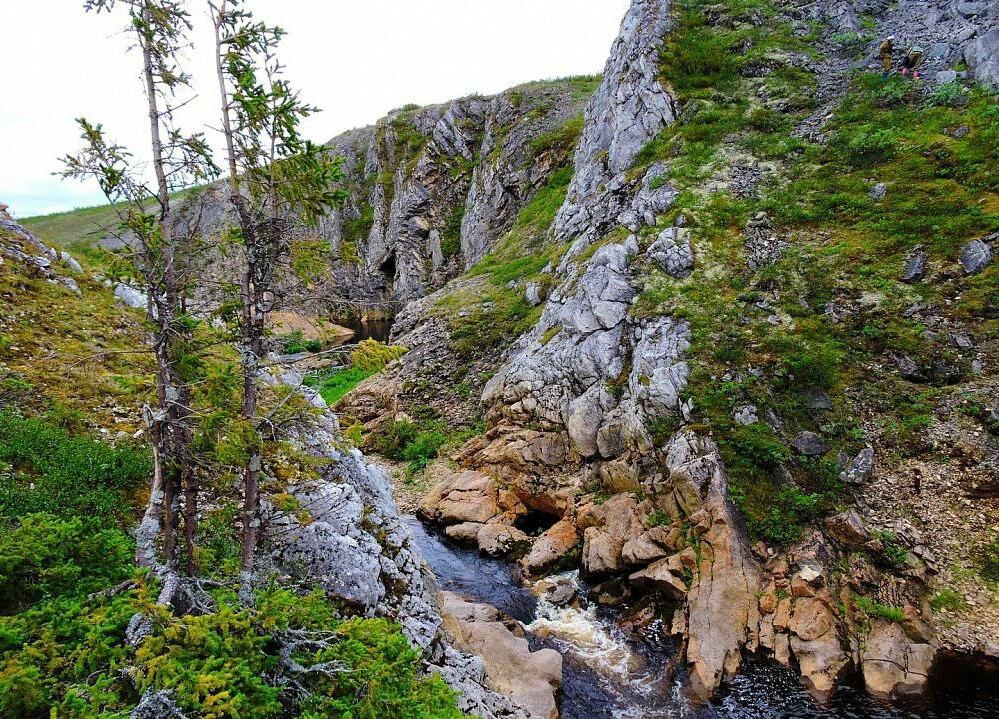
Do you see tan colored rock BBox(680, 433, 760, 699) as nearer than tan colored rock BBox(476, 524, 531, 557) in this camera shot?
Yes

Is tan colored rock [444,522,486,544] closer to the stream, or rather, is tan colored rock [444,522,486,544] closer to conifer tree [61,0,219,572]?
the stream

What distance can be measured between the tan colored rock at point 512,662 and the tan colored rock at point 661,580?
10.4 feet

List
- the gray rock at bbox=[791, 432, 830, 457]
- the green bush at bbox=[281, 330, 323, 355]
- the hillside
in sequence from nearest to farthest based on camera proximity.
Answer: the hillside
the green bush at bbox=[281, 330, 323, 355]
the gray rock at bbox=[791, 432, 830, 457]

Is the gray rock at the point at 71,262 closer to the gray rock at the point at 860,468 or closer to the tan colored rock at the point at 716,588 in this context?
the tan colored rock at the point at 716,588

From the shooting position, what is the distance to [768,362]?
16.2 metres

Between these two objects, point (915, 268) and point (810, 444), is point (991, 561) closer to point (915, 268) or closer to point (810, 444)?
point (810, 444)

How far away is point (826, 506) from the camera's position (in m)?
13.1

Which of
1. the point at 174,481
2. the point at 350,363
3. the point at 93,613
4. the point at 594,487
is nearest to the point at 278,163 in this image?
the point at 350,363

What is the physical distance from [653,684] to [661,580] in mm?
2559

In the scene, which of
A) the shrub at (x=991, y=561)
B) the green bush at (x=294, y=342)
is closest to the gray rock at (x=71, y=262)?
the green bush at (x=294, y=342)

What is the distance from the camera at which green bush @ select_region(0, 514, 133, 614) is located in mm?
5559

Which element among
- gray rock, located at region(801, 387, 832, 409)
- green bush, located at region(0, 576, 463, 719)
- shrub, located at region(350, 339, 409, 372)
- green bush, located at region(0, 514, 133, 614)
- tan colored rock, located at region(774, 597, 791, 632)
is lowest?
tan colored rock, located at region(774, 597, 791, 632)

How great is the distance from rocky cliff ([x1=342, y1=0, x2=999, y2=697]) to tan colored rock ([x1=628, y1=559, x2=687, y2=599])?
0.20ft

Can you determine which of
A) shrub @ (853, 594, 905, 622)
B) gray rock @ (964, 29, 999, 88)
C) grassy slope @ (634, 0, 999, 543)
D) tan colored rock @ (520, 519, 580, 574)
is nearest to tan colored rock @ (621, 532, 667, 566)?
tan colored rock @ (520, 519, 580, 574)
